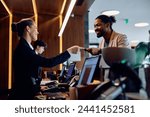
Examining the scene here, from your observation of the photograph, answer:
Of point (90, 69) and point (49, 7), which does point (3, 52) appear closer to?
point (49, 7)

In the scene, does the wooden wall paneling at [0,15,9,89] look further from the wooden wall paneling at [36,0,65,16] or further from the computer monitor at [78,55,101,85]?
the computer monitor at [78,55,101,85]

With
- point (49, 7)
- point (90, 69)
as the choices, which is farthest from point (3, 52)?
point (90, 69)

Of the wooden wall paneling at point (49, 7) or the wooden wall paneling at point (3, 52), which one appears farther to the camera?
the wooden wall paneling at point (3, 52)

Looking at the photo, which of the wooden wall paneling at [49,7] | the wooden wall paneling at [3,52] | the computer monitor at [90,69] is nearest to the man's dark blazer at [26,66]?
the computer monitor at [90,69]

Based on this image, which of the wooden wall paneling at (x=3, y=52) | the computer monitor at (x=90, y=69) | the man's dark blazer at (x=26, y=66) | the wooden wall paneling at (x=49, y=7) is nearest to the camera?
the computer monitor at (x=90, y=69)

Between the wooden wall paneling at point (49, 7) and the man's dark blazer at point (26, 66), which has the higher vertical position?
the wooden wall paneling at point (49, 7)

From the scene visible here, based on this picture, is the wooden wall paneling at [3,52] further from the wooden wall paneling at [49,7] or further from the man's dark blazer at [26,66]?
the man's dark blazer at [26,66]

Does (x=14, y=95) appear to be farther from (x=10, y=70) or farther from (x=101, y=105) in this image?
(x=10, y=70)

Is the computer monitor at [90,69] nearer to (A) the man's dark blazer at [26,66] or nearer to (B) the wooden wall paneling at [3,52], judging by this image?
(A) the man's dark blazer at [26,66]

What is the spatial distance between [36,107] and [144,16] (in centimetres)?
637

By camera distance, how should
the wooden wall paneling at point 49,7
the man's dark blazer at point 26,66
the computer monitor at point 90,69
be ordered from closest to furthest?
the computer monitor at point 90,69 → the man's dark blazer at point 26,66 → the wooden wall paneling at point 49,7

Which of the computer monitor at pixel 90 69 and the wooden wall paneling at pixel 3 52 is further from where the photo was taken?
the wooden wall paneling at pixel 3 52

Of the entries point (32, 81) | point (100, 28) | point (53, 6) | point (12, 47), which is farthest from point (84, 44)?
point (32, 81)

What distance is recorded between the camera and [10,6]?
16.4 feet
